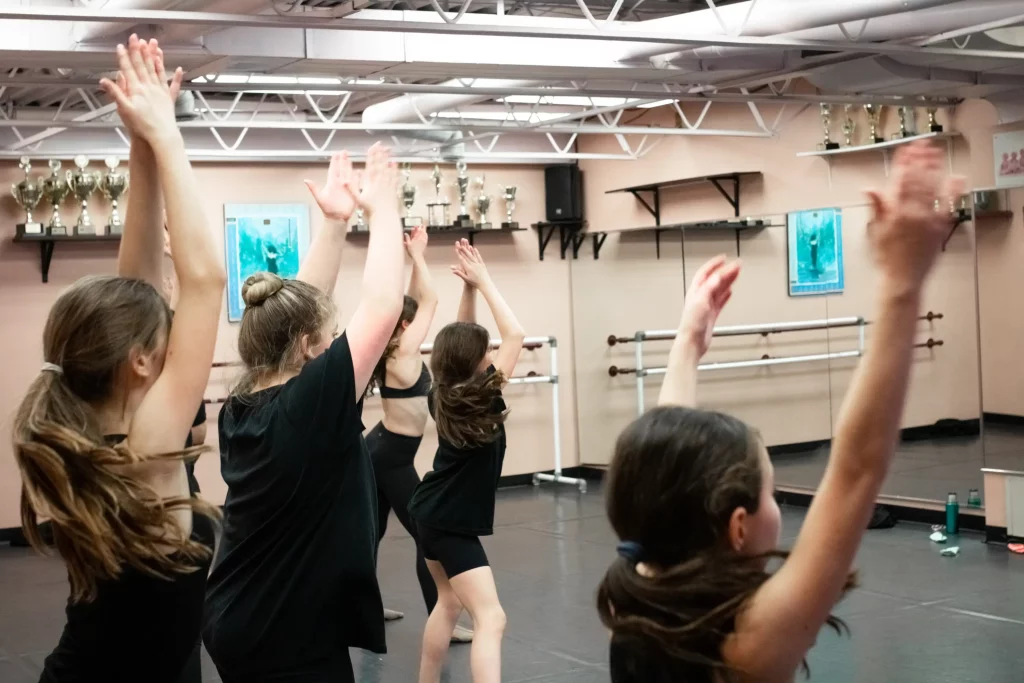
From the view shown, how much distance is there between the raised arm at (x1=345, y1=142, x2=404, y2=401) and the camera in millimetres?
2252

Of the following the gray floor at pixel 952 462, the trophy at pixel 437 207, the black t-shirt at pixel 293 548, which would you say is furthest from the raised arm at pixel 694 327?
the trophy at pixel 437 207

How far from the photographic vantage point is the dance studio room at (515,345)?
157 centimetres

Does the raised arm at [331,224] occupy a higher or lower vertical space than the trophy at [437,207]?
lower

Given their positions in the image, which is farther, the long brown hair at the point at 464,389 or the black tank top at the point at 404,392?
the black tank top at the point at 404,392

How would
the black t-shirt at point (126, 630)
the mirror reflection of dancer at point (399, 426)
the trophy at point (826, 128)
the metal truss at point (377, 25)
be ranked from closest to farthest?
1. the black t-shirt at point (126, 630)
2. the metal truss at point (377, 25)
3. the mirror reflection of dancer at point (399, 426)
4. the trophy at point (826, 128)

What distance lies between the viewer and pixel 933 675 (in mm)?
4965

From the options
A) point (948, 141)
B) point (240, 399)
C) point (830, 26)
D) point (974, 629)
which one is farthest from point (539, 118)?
point (240, 399)

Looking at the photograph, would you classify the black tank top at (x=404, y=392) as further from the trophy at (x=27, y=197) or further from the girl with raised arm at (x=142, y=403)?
the trophy at (x=27, y=197)

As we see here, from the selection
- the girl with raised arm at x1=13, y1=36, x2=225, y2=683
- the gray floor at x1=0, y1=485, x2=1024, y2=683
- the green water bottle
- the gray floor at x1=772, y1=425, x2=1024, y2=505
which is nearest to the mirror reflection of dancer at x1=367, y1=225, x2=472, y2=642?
the gray floor at x1=0, y1=485, x2=1024, y2=683

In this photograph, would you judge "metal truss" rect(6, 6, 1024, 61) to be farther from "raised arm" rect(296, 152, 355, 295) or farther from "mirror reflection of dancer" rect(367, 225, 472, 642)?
"raised arm" rect(296, 152, 355, 295)

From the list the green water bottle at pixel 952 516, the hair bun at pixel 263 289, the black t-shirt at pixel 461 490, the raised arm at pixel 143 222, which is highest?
the raised arm at pixel 143 222

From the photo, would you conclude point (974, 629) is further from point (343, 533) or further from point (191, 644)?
point (191, 644)

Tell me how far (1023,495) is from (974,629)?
207cm

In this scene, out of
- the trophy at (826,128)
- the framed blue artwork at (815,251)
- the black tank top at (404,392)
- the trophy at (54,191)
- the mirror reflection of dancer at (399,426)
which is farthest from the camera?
the trophy at (54,191)
